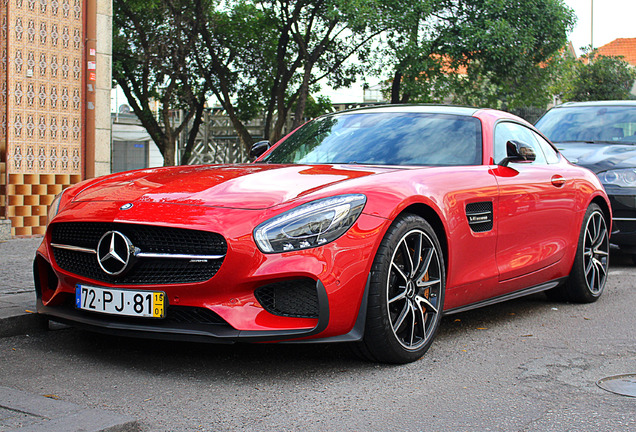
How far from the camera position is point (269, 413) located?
3346mm

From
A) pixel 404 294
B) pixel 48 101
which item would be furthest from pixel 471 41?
pixel 404 294

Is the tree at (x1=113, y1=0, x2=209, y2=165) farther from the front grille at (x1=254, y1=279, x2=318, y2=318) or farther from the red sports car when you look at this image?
the front grille at (x1=254, y1=279, x2=318, y2=318)


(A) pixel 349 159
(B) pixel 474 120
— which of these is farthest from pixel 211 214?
(B) pixel 474 120

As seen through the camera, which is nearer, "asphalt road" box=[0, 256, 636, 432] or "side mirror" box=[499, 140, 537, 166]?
"asphalt road" box=[0, 256, 636, 432]

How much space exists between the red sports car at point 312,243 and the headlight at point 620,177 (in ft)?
10.7

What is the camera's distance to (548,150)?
20.6 ft

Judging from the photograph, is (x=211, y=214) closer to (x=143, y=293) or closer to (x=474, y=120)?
(x=143, y=293)

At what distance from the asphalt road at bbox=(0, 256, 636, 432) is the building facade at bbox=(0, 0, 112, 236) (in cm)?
592

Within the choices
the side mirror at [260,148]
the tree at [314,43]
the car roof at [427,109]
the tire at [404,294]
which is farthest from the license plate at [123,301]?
the tree at [314,43]

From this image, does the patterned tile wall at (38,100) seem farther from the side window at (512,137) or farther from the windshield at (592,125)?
the side window at (512,137)

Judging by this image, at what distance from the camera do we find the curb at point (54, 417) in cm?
293

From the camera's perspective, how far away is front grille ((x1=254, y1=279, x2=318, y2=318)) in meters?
3.74

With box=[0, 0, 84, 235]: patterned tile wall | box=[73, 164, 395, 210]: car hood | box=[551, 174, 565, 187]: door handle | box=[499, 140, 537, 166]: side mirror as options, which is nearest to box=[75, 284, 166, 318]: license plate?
box=[73, 164, 395, 210]: car hood

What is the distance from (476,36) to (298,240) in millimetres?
17247
